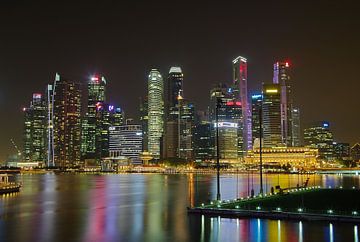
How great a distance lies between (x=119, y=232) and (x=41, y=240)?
4.92 m

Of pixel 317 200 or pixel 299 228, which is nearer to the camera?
pixel 299 228

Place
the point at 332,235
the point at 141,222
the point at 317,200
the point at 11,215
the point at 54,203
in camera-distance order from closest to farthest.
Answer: the point at 332,235 < the point at 141,222 < the point at 11,215 < the point at 317,200 < the point at 54,203

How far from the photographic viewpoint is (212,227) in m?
31.5

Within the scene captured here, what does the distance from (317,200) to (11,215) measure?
2665 centimetres

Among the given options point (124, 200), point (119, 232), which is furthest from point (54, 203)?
point (119, 232)

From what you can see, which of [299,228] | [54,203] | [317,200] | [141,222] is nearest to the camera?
[299,228]

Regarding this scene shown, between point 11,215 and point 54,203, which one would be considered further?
point 54,203

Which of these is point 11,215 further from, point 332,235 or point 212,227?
point 332,235

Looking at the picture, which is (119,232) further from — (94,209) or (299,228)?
(94,209)

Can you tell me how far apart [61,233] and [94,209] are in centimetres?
1491

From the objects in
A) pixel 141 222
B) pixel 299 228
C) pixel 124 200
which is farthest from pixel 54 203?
pixel 299 228

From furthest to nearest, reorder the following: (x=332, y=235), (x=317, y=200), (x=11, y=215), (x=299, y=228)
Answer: (x=317, y=200)
(x=11, y=215)
(x=299, y=228)
(x=332, y=235)

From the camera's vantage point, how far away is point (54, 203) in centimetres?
5369

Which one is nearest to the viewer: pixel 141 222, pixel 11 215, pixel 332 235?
pixel 332 235
